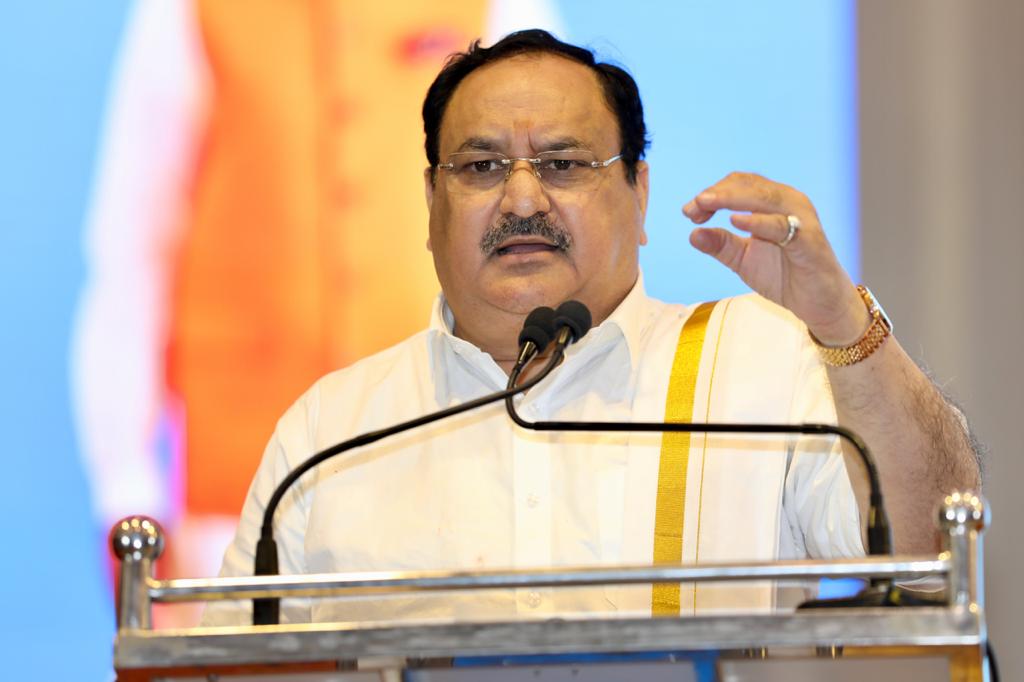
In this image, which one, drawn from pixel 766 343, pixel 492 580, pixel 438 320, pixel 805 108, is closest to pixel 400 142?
pixel 438 320

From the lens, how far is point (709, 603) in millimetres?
1941

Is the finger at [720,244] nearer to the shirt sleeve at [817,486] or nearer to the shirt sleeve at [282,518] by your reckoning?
the shirt sleeve at [817,486]

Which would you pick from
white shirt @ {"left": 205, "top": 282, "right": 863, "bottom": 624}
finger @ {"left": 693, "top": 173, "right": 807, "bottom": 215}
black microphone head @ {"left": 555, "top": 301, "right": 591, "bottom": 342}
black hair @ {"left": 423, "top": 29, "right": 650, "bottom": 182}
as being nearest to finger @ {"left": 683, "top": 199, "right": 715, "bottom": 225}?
finger @ {"left": 693, "top": 173, "right": 807, "bottom": 215}

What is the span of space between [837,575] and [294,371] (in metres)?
1.91

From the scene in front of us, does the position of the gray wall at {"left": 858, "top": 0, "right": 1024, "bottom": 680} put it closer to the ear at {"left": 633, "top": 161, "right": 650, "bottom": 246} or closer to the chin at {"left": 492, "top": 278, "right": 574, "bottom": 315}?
the ear at {"left": 633, "top": 161, "right": 650, "bottom": 246}

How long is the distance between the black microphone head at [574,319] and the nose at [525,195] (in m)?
0.62

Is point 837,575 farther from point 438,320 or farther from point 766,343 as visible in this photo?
point 438,320

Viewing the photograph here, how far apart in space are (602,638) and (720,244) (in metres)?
0.74

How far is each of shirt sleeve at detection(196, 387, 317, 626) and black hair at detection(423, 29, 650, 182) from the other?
54cm

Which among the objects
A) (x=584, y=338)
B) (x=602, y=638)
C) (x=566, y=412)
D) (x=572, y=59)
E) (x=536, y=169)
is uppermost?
(x=572, y=59)

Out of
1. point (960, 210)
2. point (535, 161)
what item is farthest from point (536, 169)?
point (960, 210)

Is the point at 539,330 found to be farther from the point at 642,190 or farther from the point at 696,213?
the point at 642,190

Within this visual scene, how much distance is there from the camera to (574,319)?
1.60 m

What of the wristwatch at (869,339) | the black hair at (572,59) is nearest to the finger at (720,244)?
the wristwatch at (869,339)
